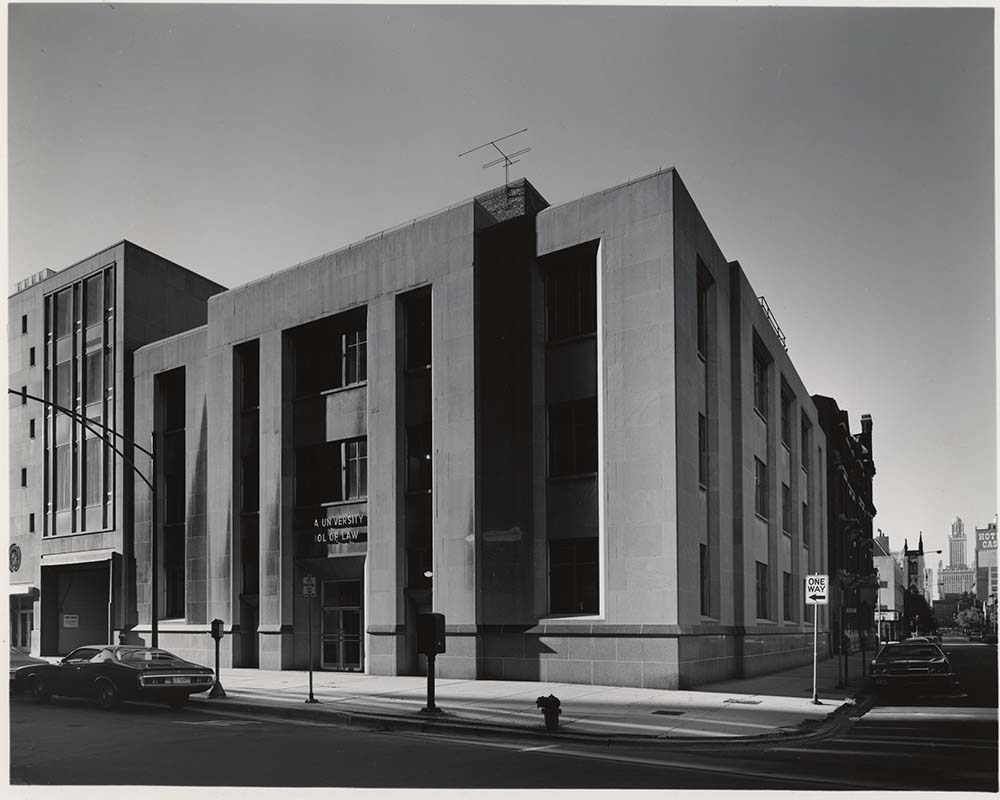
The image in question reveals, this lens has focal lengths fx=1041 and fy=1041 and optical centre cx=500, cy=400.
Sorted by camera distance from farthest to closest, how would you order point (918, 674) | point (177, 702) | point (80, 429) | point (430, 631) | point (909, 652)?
1. point (80, 429)
2. point (909, 652)
3. point (918, 674)
4. point (177, 702)
5. point (430, 631)

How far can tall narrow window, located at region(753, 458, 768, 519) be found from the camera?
37812mm

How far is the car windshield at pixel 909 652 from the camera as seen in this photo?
1083 inches

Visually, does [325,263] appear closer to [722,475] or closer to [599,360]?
[599,360]

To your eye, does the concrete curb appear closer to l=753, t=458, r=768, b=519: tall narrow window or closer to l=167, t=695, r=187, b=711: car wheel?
l=167, t=695, r=187, b=711: car wheel

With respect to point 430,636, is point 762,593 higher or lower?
lower

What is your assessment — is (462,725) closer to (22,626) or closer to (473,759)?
(473,759)

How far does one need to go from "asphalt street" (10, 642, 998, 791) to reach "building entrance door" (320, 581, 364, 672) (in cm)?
1179

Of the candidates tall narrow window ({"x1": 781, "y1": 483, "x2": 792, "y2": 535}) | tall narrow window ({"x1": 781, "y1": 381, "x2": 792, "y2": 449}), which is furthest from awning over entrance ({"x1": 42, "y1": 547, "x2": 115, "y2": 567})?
tall narrow window ({"x1": 781, "y1": 381, "x2": 792, "y2": 449})

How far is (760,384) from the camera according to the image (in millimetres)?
40062

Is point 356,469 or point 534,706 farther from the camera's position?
point 356,469

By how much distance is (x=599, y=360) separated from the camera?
25906mm

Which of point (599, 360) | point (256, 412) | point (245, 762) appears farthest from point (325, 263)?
point (245, 762)

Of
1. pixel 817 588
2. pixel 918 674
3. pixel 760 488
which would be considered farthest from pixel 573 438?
pixel 760 488

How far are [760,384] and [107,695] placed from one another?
2682 centimetres
